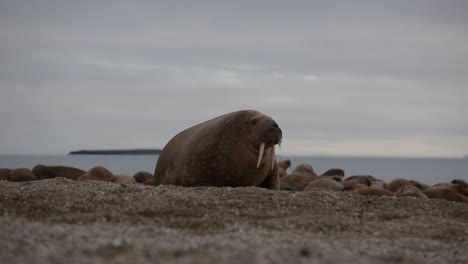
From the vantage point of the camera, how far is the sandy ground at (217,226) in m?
4.75

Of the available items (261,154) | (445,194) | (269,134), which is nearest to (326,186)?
(445,194)

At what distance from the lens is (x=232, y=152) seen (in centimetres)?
1035

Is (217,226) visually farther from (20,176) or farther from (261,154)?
(20,176)

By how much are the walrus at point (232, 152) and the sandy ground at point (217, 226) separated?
1699 millimetres

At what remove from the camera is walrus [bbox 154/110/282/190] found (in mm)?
10227

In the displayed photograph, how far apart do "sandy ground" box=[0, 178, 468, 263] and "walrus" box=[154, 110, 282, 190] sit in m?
1.70

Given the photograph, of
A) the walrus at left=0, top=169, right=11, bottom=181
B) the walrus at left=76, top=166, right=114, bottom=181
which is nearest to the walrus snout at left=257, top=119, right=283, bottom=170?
the walrus at left=76, top=166, right=114, bottom=181

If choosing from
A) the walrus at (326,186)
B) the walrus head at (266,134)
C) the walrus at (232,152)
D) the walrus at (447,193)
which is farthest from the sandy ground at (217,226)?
the walrus at (326,186)

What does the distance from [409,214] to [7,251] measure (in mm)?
4794

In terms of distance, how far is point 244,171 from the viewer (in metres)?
10.3

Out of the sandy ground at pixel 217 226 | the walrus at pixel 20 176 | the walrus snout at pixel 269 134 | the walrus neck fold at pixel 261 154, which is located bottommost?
the sandy ground at pixel 217 226

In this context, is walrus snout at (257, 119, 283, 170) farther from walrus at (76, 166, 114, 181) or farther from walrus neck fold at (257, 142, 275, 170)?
walrus at (76, 166, 114, 181)

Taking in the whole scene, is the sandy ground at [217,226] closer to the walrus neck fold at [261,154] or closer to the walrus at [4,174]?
the walrus neck fold at [261,154]

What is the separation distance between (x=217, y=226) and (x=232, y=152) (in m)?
3.91
